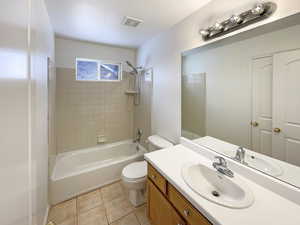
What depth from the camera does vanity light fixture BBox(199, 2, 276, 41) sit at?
37.6 inches

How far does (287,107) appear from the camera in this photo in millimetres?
918

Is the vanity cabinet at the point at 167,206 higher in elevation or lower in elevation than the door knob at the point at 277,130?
lower

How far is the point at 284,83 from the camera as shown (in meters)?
0.93

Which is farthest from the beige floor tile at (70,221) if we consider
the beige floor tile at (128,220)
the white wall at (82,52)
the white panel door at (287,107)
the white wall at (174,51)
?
the white wall at (82,52)

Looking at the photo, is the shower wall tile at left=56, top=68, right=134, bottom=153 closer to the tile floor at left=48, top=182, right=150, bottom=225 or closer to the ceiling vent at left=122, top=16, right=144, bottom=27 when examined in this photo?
the tile floor at left=48, top=182, right=150, bottom=225

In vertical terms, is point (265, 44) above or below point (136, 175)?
above

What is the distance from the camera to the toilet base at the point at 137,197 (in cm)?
178

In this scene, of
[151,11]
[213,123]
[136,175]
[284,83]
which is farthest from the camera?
[136,175]

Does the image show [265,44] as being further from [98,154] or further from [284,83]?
[98,154]

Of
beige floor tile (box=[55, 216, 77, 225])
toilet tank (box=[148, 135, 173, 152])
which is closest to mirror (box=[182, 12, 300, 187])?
toilet tank (box=[148, 135, 173, 152])

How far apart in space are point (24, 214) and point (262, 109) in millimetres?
1764

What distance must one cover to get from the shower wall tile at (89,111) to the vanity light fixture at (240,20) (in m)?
2.00

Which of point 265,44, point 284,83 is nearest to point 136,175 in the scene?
point 284,83

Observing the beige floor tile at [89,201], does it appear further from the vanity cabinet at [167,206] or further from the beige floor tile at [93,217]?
the vanity cabinet at [167,206]
